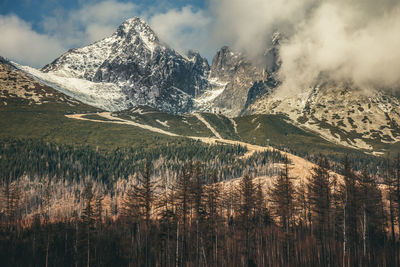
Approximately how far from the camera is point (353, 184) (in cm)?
5447

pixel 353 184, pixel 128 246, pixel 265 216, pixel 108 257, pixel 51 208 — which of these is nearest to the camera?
pixel 353 184

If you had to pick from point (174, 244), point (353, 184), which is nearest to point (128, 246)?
point (174, 244)

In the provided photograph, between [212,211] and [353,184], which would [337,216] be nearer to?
[353,184]

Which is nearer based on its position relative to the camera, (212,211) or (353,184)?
(353,184)

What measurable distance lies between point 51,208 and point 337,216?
167718mm

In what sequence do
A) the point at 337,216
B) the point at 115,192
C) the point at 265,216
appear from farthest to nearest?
the point at 115,192
the point at 265,216
the point at 337,216

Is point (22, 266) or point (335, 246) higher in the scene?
point (335, 246)

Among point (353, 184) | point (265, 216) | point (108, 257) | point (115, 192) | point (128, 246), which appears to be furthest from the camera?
point (115, 192)

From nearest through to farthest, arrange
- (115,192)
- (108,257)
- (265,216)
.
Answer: (108,257)
(265,216)
(115,192)

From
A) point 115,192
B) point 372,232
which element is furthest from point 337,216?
point 115,192

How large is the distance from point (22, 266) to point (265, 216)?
211ft

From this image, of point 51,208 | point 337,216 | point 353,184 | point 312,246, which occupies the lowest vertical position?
point 51,208

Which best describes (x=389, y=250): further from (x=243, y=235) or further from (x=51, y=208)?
(x=51, y=208)

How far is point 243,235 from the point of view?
226ft
